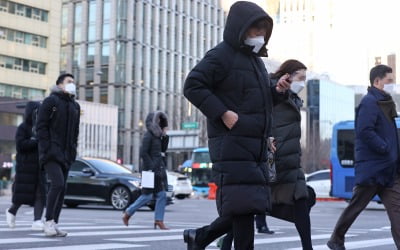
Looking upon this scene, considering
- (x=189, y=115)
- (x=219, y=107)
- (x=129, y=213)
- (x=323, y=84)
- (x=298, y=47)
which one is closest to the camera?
(x=219, y=107)

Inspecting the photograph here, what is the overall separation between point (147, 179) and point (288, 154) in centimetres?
458

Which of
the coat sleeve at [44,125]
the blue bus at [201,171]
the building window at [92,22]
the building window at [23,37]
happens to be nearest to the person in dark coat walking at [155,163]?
the coat sleeve at [44,125]

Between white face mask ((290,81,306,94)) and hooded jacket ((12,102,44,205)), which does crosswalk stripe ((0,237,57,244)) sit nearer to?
hooded jacket ((12,102,44,205))

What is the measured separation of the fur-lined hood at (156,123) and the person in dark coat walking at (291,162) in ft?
14.7

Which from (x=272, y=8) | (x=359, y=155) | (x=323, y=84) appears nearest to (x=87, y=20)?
(x=323, y=84)

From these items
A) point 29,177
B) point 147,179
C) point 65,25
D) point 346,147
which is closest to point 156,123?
point 147,179

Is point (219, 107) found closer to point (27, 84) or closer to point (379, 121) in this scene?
point (379, 121)

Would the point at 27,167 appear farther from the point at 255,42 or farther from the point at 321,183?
the point at 321,183

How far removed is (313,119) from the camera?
128 meters

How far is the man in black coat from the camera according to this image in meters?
8.51

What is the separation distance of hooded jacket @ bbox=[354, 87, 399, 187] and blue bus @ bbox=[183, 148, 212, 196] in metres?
36.5

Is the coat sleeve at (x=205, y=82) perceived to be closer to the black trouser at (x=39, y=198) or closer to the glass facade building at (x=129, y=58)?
the black trouser at (x=39, y=198)

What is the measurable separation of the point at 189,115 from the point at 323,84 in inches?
1875

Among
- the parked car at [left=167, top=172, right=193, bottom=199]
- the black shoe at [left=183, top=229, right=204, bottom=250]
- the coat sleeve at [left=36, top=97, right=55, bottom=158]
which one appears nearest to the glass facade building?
the parked car at [left=167, top=172, right=193, bottom=199]
